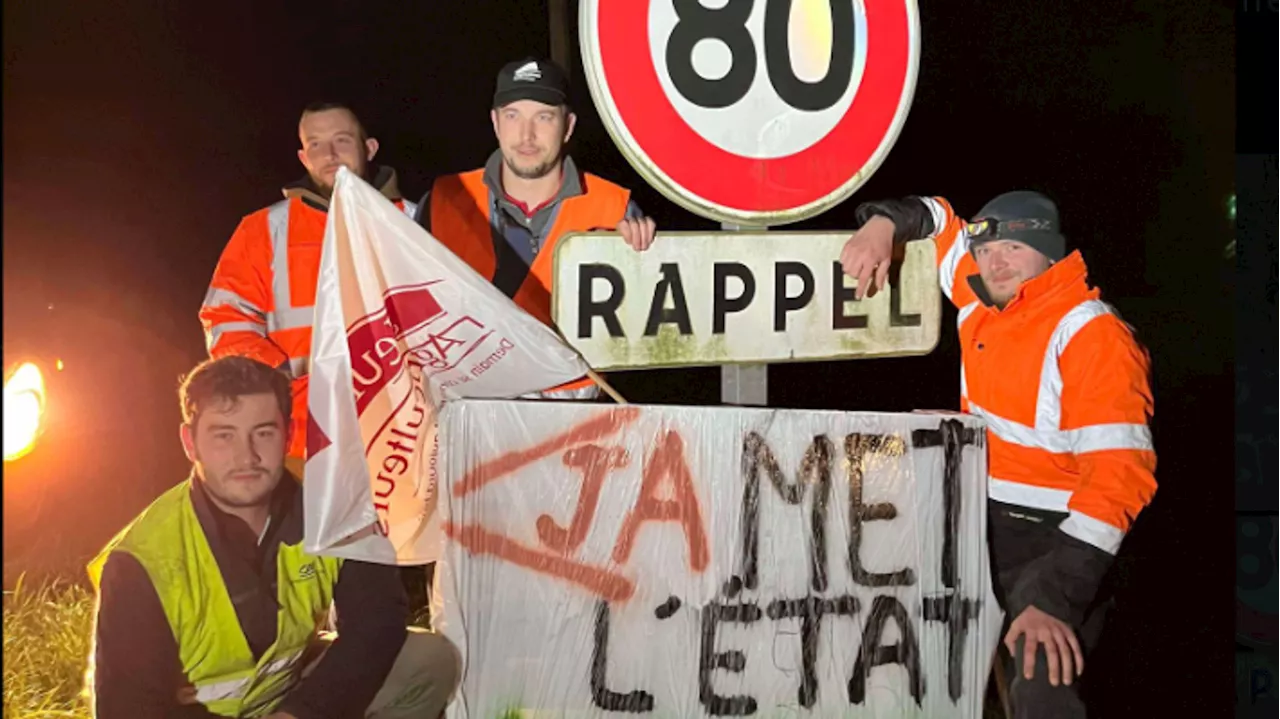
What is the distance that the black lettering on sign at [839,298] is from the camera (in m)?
3.46

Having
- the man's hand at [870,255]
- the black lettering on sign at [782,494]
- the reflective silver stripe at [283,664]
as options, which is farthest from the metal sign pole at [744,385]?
the reflective silver stripe at [283,664]

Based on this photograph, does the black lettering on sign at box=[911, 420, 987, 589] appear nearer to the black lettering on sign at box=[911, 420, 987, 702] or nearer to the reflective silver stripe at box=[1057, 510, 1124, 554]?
the black lettering on sign at box=[911, 420, 987, 702]

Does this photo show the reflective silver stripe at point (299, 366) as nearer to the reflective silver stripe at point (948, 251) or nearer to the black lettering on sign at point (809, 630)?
the black lettering on sign at point (809, 630)

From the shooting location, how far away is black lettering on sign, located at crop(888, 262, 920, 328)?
3547 millimetres

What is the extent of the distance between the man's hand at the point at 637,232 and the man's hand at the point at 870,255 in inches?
22.0

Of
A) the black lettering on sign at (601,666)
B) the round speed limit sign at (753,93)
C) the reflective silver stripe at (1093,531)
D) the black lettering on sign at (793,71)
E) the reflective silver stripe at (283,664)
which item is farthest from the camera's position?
the reflective silver stripe at (1093,531)

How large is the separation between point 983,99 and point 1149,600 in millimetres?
1759

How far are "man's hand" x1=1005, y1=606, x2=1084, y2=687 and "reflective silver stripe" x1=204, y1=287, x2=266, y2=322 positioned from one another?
220 cm

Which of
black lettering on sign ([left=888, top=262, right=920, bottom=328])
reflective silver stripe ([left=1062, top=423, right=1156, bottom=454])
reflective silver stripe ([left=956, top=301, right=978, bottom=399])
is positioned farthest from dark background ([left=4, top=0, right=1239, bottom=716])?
reflective silver stripe ([left=1062, top=423, right=1156, bottom=454])

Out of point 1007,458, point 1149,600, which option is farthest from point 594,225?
point 1149,600

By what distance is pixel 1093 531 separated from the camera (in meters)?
3.47

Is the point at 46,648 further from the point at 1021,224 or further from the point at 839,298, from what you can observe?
the point at 1021,224

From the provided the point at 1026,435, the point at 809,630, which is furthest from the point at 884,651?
the point at 1026,435

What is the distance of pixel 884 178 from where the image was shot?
3.67m
